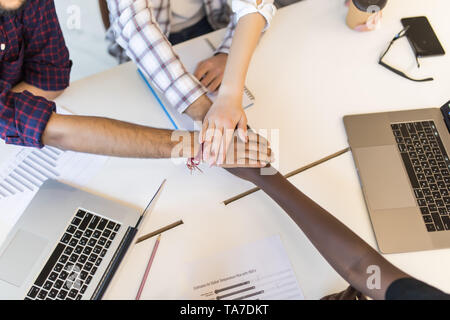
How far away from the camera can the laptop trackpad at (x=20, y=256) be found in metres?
0.78

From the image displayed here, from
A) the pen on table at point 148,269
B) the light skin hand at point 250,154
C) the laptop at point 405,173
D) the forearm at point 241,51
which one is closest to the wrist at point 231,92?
the forearm at point 241,51

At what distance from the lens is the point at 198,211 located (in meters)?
0.89

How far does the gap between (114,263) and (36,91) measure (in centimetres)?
58

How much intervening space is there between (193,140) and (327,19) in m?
0.67

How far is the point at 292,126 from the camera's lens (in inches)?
39.4

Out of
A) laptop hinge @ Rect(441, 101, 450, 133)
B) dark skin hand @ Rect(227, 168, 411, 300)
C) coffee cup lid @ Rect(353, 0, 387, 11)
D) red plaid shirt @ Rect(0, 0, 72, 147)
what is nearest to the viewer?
dark skin hand @ Rect(227, 168, 411, 300)

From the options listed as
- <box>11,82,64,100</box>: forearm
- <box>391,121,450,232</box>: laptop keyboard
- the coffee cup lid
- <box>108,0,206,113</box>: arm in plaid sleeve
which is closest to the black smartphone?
the coffee cup lid

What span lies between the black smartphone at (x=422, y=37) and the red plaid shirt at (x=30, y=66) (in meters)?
1.09

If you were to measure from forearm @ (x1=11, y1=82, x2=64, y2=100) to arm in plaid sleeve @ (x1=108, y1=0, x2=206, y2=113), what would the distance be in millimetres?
268

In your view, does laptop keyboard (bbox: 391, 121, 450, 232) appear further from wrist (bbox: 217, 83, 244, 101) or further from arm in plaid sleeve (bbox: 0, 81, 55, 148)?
arm in plaid sleeve (bbox: 0, 81, 55, 148)

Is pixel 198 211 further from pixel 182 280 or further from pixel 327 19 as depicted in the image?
pixel 327 19

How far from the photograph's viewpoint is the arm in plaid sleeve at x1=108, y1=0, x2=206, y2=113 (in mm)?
998
